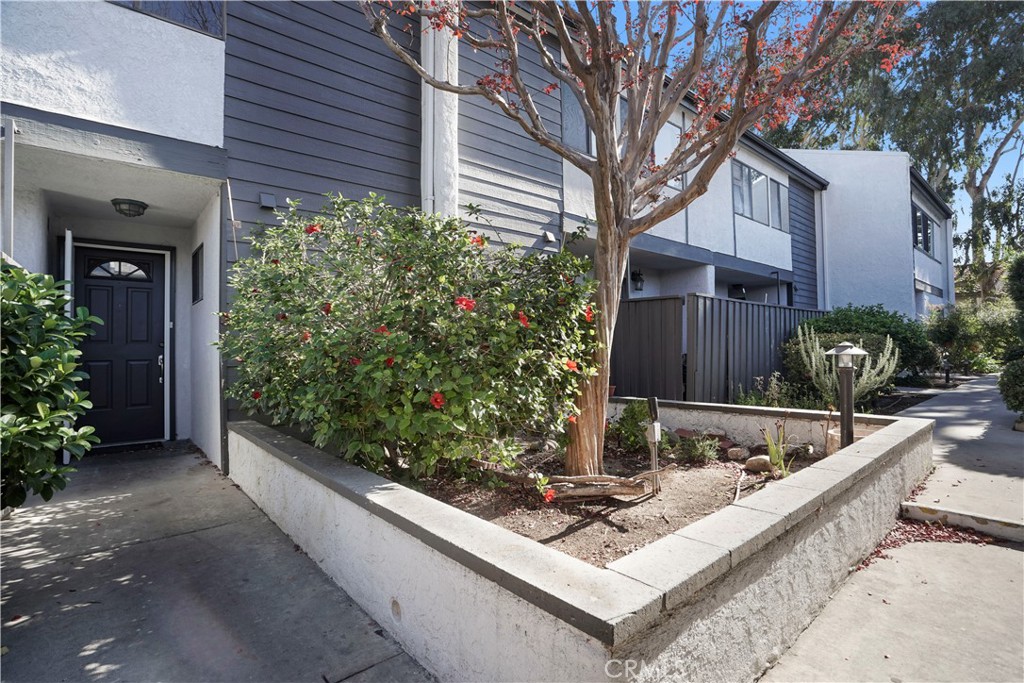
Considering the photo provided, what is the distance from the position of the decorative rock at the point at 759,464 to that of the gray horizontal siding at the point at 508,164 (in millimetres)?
3860

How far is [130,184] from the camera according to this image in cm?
473

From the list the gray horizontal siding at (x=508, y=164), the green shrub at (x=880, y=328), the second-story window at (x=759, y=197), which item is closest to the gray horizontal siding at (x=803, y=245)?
the second-story window at (x=759, y=197)

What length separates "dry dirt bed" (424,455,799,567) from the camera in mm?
2756

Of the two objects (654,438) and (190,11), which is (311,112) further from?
(654,438)

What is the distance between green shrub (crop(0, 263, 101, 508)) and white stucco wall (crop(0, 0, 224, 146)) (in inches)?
92.7

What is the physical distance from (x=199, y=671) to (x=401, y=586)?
843mm

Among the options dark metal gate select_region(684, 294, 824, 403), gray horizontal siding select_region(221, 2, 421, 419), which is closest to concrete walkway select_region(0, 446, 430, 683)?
gray horizontal siding select_region(221, 2, 421, 419)

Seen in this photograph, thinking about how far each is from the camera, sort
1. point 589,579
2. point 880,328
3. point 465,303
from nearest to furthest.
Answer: point 589,579 → point 465,303 → point 880,328

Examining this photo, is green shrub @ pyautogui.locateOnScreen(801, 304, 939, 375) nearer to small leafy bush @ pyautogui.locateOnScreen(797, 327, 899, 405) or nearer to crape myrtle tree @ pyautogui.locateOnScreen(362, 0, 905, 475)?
small leafy bush @ pyautogui.locateOnScreen(797, 327, 899, 405)

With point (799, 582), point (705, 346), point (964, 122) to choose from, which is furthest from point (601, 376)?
point (964, 122)

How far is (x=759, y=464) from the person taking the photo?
4043mm

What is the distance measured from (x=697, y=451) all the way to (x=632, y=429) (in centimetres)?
61

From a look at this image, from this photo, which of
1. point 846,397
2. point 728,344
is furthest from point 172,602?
point 728,344

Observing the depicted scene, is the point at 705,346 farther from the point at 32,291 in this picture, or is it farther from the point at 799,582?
the point at 32,291
